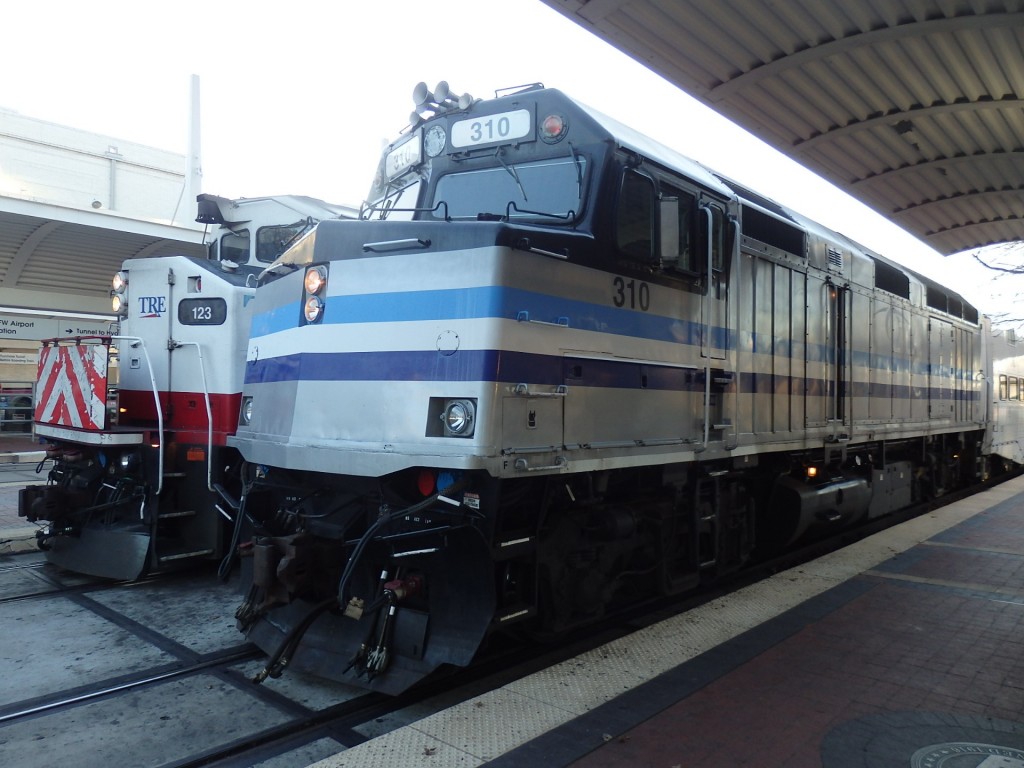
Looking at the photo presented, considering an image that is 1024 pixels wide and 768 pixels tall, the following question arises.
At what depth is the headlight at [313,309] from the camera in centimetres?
466

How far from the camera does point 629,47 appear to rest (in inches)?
253

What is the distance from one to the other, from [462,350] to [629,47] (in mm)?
3734

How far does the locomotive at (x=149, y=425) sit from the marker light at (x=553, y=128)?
3530 millimetres

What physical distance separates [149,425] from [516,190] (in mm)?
5093

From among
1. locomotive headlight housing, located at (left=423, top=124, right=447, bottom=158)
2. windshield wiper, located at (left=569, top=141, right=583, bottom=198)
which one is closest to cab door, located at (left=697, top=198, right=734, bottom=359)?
windshield wiper, located at (left=569, top=141, right=583, bottom=198)

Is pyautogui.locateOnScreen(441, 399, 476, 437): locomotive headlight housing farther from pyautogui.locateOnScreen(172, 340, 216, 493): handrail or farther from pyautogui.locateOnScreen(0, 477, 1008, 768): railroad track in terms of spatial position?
pyautogui.locateOnScreen(172, 340, 216, 493): handrail

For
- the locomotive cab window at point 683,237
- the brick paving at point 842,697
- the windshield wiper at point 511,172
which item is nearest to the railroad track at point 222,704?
the brick paving at point 842,697

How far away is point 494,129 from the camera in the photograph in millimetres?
5188

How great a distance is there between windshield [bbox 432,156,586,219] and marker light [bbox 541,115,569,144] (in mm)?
150

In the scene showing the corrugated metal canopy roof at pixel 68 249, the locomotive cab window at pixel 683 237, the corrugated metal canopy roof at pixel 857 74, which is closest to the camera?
the locomotive cab window at pixel 683 237

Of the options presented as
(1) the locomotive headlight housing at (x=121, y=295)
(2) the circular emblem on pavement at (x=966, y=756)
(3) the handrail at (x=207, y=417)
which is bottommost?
(2) the circular emblem on pavement at (x=966, y=756)

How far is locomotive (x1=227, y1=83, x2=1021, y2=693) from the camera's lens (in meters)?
4.17

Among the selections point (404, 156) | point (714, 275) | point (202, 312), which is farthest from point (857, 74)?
point (202, 312)

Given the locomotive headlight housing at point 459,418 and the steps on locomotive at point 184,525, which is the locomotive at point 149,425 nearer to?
the steps on locomotive at point 184,525
